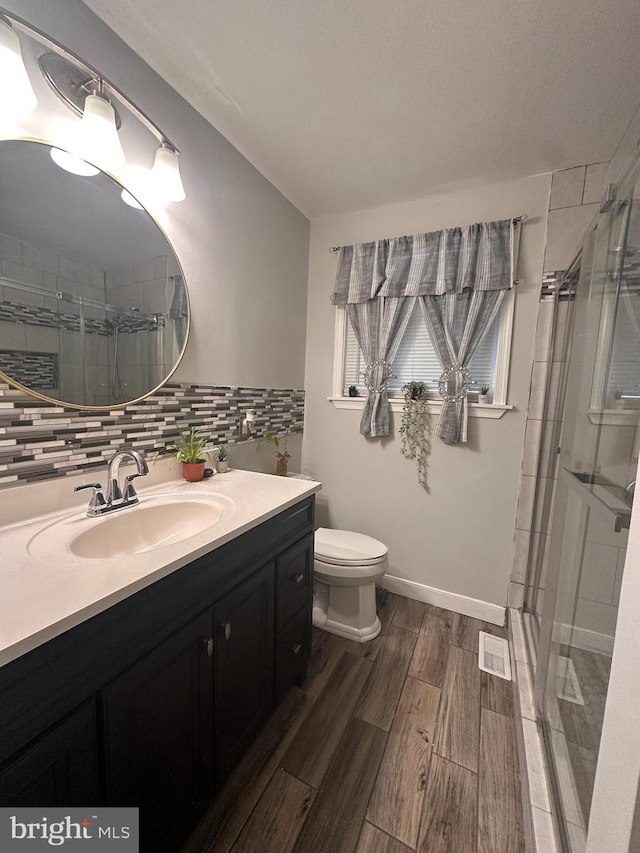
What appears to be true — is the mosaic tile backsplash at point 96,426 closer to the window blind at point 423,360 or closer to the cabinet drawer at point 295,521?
the cabinet drawer at point 295,521

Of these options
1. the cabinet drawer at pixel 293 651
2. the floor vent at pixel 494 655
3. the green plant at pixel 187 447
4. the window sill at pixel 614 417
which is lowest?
the floor vent at pixel 494 655

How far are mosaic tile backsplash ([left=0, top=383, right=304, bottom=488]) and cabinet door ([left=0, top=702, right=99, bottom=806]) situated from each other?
65cm

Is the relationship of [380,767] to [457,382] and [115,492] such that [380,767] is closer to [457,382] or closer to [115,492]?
[115,492]

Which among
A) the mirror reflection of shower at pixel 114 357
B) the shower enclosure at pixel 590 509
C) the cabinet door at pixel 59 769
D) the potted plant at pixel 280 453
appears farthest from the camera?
the potted plant at pixel 280 453

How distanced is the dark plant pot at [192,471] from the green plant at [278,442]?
582mm

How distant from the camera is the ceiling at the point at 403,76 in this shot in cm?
Result: 107

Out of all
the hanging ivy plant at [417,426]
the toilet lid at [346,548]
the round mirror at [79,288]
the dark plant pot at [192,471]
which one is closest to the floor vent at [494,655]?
the toilet lid at [346,548]

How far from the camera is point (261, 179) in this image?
184 centimetres

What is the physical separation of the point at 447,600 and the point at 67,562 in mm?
2004

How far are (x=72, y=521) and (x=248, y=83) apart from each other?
1719 mm

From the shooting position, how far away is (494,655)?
66.6 inches

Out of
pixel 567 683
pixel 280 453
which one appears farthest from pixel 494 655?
pixel 280 453

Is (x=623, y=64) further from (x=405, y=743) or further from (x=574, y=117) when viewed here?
(x=405, y=743)

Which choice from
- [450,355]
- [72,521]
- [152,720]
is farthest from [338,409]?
[152,720]
